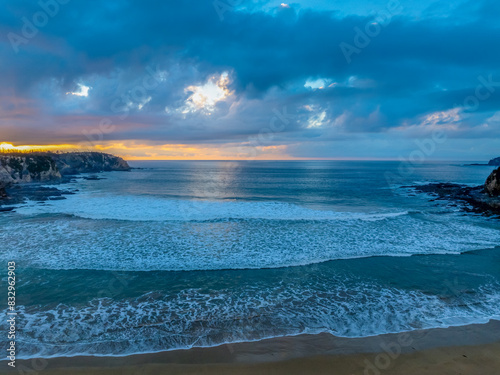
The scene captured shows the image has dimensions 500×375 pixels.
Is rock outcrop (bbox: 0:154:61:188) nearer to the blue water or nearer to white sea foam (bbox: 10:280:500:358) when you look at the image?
the blue water

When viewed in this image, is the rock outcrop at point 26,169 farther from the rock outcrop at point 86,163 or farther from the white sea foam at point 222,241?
the white sea foam at point 222,241

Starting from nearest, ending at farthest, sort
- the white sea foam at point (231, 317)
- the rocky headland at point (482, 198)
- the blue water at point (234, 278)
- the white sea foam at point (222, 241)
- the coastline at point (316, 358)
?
the coastline at point (316, 358) → the white sea foam at point (231, 317) → the blue water at point (234, 278) → the white sea foam at point (222, 241) → the rocky headland at point (482, 198)

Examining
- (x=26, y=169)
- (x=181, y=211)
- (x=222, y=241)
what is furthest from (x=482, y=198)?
(x=26, y=169)

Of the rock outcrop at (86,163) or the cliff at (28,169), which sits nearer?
the cliff at (28,169)

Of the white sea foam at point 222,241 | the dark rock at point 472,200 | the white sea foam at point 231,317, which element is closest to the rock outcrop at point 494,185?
the dark rock at point 472,200

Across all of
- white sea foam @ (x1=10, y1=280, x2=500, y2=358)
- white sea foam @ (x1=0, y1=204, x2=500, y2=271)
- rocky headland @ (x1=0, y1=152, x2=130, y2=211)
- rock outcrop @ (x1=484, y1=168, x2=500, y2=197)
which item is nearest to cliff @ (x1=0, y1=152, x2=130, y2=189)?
rocky headland @ (x1=0, y1=152, x2=130, y2=211)

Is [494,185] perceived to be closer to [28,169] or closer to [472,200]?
[472,200]

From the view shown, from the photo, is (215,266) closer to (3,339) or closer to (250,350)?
(250,350)
